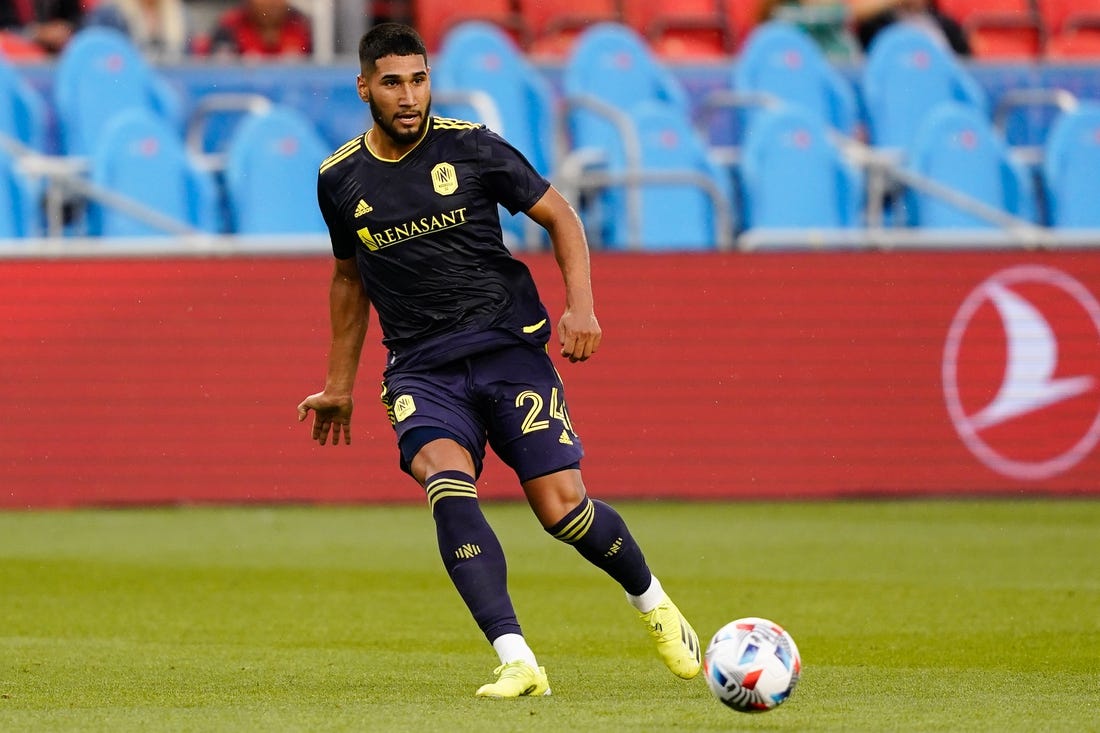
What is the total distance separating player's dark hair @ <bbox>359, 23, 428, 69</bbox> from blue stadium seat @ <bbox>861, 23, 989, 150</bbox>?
1134cm

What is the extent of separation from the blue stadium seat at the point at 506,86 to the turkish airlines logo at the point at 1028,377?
3850mm

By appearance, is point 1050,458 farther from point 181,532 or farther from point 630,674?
point 630,674

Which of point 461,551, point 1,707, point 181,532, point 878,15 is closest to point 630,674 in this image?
point 461,551

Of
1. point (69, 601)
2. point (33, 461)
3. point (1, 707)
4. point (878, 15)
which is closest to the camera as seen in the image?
point (1, 707)

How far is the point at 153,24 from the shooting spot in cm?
1844

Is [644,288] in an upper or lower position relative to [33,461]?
upper

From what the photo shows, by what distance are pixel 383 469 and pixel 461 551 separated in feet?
25.4

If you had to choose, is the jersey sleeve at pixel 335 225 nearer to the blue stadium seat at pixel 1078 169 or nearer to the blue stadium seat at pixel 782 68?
the blue stadium seat at pixel 782 68

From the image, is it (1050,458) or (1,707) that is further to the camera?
(1050,458)

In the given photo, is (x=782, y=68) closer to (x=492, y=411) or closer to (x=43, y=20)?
(x=43, y=20)

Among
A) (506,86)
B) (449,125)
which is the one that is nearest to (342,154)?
(449,125)

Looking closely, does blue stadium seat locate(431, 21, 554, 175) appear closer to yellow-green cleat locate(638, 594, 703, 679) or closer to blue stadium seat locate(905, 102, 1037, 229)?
blue stadium seat locate(905, 102, 1037, 229)

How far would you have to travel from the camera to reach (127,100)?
54.0 feet

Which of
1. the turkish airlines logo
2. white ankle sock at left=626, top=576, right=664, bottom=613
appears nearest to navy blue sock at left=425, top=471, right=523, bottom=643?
white ankle sock at left=626, top=576, right=664, bottom=613
